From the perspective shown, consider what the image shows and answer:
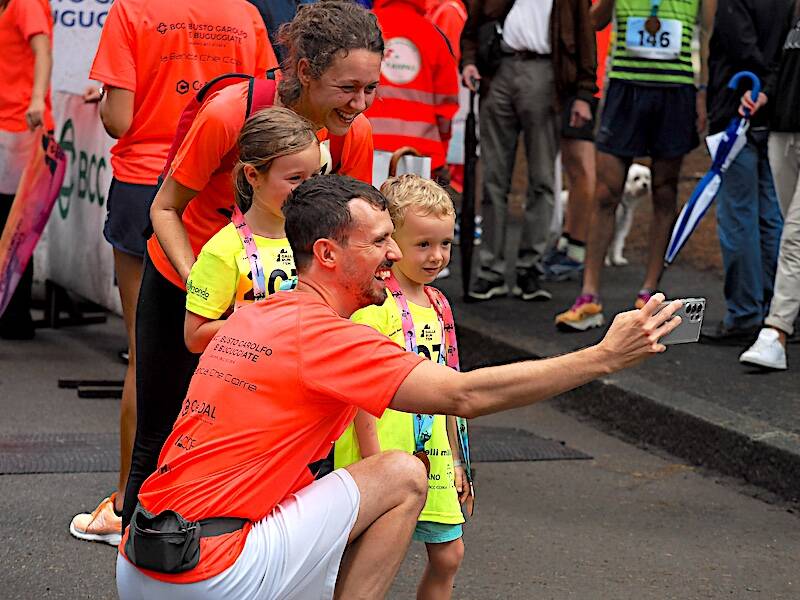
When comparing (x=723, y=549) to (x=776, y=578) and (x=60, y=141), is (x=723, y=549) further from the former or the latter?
(x=60, y=141)

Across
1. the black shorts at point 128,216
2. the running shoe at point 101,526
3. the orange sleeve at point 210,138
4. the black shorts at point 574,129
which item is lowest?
the running shoe at point 101,526

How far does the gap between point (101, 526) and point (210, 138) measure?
1557mm

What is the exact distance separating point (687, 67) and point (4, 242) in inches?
148

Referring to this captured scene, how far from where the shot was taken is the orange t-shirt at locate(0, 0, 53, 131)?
26.3ft

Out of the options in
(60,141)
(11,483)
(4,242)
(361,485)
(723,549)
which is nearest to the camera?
(361,485)

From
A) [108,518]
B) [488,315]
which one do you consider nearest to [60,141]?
[488,315]

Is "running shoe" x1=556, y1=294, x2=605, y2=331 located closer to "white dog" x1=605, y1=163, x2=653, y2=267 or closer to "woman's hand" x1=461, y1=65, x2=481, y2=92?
"woman's hand" x1=461, y1=65, x2=481, y2=92

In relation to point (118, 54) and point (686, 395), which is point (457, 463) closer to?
point (118, 54)

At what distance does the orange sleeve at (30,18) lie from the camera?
316 inches

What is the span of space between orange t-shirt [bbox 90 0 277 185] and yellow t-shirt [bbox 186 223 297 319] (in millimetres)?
1536

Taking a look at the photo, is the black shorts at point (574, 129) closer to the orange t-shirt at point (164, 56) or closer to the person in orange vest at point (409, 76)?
the person in orange vest at point (409, 76)

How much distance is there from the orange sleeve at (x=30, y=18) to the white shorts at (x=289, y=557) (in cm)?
514

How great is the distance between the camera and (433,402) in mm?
3283

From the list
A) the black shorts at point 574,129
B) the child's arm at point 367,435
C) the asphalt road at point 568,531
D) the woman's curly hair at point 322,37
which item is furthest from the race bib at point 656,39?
the child's arm at point 367,435
